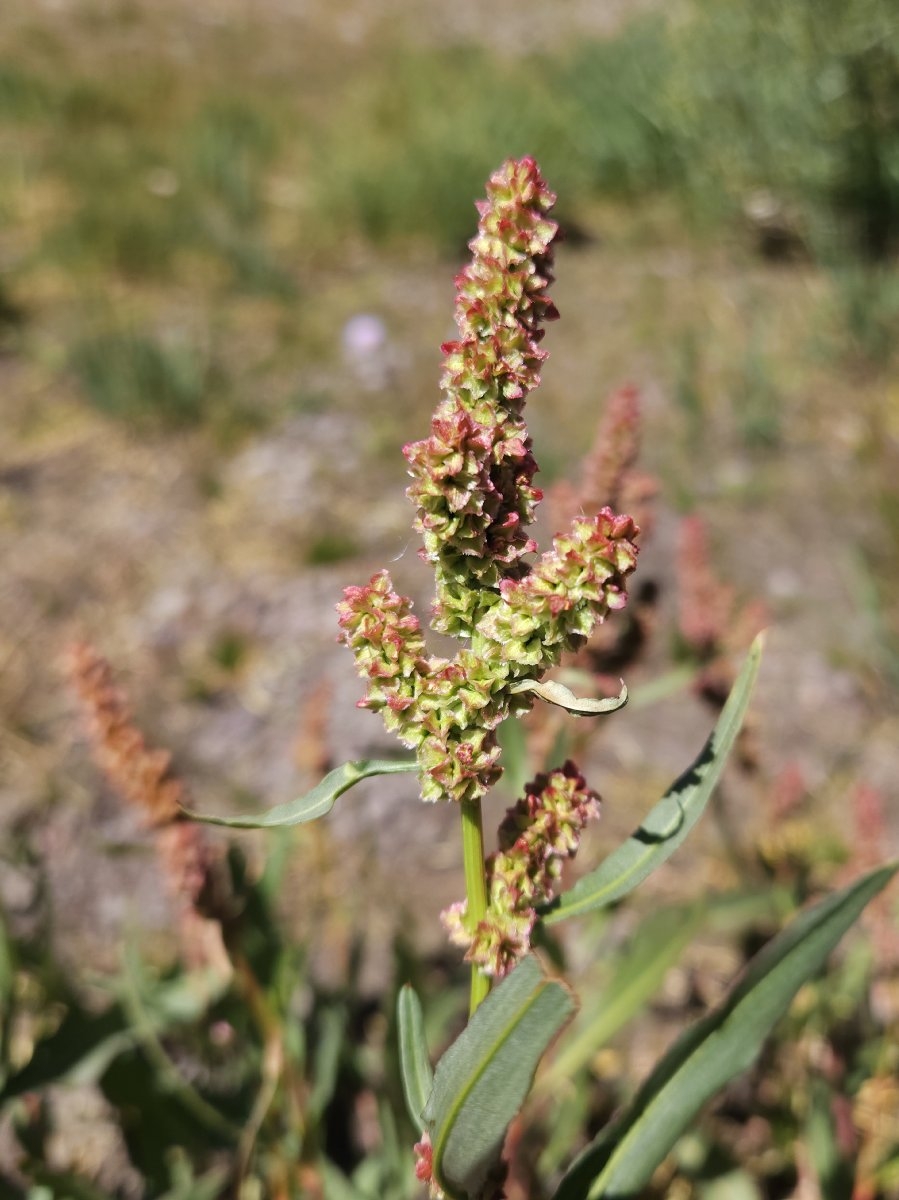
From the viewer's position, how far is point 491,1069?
0.57 meters

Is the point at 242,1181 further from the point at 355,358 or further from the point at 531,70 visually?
the point at 531,70

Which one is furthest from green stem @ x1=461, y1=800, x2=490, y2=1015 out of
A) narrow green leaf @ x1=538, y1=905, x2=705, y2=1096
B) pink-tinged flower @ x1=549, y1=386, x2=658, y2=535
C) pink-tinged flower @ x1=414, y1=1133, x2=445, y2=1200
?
narrow green leaf @ x1=538, y1=905, x2=705, y2=1096

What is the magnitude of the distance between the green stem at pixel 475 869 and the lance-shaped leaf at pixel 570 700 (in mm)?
79

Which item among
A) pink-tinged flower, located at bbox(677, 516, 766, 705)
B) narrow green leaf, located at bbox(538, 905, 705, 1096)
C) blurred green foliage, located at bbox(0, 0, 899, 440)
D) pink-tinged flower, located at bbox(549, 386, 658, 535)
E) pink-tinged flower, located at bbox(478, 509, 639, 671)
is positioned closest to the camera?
pink-tinged flower, located at bbox(478, 509, 639, 671)

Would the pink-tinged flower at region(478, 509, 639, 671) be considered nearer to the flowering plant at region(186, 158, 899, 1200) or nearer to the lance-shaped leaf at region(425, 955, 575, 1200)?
the flowering plant at region(186, 158, 899, 1200)

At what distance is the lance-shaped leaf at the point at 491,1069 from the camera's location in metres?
0.54

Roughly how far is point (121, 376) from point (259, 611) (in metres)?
0.98

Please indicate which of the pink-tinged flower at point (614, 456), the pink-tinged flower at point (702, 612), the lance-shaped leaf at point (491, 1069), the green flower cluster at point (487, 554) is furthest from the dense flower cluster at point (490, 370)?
the pink-tinged flower at point (702, 612)

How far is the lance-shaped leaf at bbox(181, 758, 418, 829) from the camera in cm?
59

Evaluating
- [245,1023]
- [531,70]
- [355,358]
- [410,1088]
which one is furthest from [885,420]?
[531,70]

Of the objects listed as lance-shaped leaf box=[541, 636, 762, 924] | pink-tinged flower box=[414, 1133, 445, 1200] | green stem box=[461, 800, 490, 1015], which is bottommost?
pink-tinged flower box=[414, 1133, 445, 1200]

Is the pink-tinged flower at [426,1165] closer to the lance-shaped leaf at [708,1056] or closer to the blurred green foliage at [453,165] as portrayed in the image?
the lance-shaped leaf at [708,1056]

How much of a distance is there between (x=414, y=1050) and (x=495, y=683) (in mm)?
274

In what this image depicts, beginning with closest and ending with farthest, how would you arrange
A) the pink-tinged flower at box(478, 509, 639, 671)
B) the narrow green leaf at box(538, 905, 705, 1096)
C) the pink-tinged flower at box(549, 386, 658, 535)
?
1. the pink-tinged flower at box(478, 509, 639, 671)
2. the pink-tinged flower at box(549, 386, 658, 535)
3. the narrow green leaf at box(538, 905, 705, 1096)
